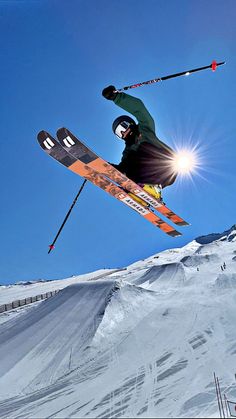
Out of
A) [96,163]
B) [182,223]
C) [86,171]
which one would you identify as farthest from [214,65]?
[182,223]

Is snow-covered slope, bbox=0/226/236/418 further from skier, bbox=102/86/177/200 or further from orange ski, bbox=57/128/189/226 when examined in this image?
skier, bbox=102/86/177/200

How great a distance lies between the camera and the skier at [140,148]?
7.13 metres

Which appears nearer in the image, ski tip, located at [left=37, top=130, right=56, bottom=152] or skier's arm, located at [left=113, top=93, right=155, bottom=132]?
skier's arm, located at [left=113, top=93, right=155, bottom=132]

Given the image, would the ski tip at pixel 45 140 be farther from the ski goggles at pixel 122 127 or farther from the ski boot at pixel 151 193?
the ski boot at pixel 151 193

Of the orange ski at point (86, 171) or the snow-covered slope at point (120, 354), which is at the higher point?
the orange ski at point (86, 171)

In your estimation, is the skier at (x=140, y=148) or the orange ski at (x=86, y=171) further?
the orange ski at (x=86, y=171)

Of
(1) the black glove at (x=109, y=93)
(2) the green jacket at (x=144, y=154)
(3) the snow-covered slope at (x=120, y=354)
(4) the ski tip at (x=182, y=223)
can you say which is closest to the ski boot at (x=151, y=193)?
(2) the green jacket at (x=144, y=154)

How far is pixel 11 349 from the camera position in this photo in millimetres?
13008

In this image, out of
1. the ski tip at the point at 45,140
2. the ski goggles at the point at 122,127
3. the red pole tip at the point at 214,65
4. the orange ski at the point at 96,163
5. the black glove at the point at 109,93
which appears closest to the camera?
the red pole tip at the point at 214,65

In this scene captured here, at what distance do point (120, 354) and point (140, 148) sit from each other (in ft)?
24.1

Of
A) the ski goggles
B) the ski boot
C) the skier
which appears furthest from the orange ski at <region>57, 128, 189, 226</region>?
the ski goggles

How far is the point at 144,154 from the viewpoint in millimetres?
8281

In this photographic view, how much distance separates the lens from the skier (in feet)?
23.4

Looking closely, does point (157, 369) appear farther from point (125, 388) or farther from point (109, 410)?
point (109, 410)
